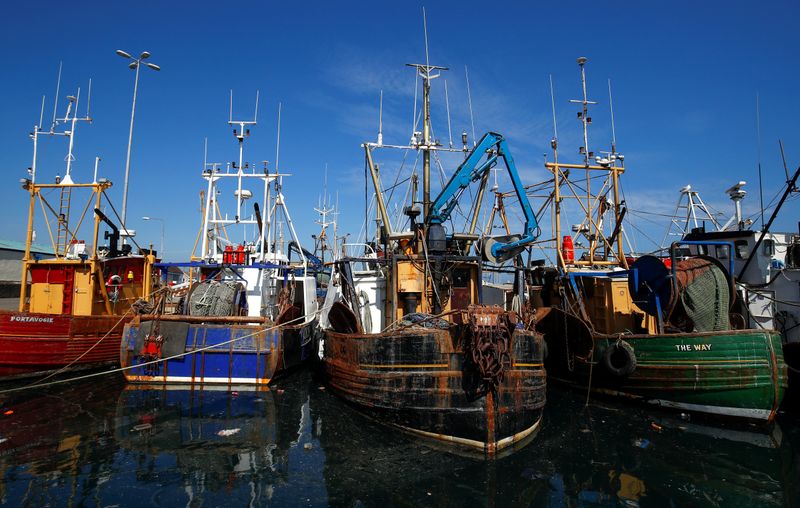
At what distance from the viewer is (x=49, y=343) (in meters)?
13.2

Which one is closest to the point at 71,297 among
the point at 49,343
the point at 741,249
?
the point at 49,343

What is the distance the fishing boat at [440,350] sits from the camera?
8.20 metres

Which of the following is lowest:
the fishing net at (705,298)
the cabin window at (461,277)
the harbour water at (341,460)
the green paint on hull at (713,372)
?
the harbour water at (341,460)

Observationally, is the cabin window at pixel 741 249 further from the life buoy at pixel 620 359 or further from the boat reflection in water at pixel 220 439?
the boat reflection in water at pixel 220 439

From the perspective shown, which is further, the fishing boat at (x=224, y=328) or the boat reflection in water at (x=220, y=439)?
the fishing boat at (x=224, y=328)

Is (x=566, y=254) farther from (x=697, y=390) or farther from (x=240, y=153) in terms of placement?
(x=240, y=153)

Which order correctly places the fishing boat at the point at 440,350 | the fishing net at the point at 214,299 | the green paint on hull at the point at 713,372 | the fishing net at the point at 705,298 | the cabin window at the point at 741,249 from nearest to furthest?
the fishing boat at the point at 440,350 → the green paint on hull at the point at 713,372 → the fishing net at the point at 705,298 → the fishing net at the point at 214,299 → the cabin window at the point at 741,249

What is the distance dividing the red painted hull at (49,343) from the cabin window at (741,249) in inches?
779

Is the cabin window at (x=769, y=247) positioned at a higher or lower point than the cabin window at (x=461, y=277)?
higher

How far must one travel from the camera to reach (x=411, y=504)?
630 cm

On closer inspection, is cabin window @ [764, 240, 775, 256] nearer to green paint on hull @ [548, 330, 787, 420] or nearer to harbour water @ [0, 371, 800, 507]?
green paint on hull @ [548, 330, 787, 420]

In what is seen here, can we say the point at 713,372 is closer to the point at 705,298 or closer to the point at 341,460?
the point at 705,298

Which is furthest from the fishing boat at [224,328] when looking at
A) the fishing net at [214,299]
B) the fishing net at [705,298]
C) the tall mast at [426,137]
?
the fishing net at [705,298]

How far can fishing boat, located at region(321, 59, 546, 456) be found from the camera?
8195 millimetres
